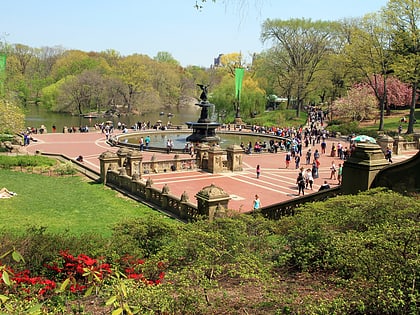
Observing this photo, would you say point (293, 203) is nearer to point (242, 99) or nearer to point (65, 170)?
point (65, 170)

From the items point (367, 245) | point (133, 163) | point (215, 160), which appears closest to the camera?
point (367, 245)

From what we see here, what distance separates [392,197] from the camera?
346 inches

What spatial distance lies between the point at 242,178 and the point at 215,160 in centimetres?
243

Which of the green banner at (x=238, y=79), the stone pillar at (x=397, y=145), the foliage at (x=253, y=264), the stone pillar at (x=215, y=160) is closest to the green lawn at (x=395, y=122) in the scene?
the stone pillar at (x=397, y=145)

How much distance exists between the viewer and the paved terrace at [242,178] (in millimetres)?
21419

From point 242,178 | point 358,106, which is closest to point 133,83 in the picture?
point 358,106

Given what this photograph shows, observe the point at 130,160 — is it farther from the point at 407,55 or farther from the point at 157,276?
the point at 407,55

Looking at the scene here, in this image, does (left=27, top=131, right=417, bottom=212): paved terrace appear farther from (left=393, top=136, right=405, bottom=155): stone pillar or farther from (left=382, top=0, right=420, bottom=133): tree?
(left=382, top=0, right=420, bottom=133): tree

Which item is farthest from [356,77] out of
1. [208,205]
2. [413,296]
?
[413,296]

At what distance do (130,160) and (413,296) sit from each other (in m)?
21.4

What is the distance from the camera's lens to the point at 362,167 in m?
11.8

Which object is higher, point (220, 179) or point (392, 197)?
point (392, 197)

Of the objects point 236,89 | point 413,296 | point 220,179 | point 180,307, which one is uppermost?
point 236,89

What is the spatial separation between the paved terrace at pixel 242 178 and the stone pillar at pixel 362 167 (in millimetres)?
3561
